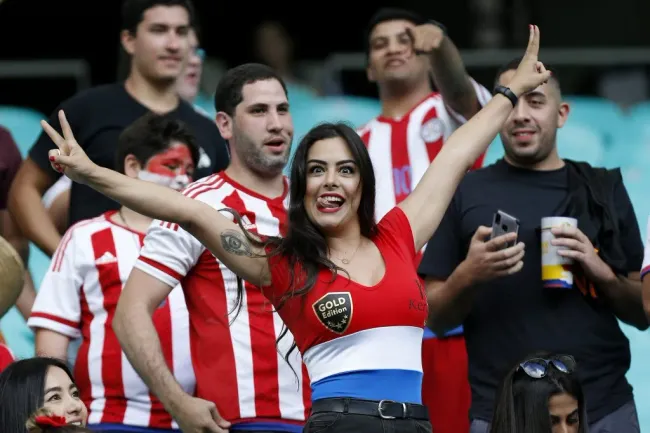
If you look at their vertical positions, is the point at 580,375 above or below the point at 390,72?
below

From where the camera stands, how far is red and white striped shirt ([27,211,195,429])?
568cm

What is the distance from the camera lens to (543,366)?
196 inches

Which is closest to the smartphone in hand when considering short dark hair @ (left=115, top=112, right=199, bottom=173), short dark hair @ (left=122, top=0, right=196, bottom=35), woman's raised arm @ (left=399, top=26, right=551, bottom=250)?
woman's raised arm @ (left=399, top=26, right=551, bottom=250)

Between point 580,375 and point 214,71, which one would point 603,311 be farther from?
point 214,71

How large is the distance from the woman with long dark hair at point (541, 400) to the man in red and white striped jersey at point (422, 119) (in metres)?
1.05

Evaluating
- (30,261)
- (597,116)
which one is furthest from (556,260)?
(597,116)

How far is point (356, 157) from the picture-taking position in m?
4.65

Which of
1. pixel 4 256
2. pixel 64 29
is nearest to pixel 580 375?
pixel 4 256

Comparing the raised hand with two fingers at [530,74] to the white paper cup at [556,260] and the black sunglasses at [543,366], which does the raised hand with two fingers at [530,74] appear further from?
the black sunglasses at [543,366]

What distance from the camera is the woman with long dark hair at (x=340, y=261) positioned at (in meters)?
4.41

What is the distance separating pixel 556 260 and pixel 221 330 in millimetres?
1226

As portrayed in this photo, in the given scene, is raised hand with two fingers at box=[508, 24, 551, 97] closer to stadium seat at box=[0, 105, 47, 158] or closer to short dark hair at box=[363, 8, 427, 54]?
short dark hair at box=[363, 8, 427, 54]

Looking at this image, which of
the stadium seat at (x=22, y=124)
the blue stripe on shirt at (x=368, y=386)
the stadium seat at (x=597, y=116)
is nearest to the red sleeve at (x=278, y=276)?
the blue stripe on shirt at (x=368, y=386)

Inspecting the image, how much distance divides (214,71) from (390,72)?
4614mm
